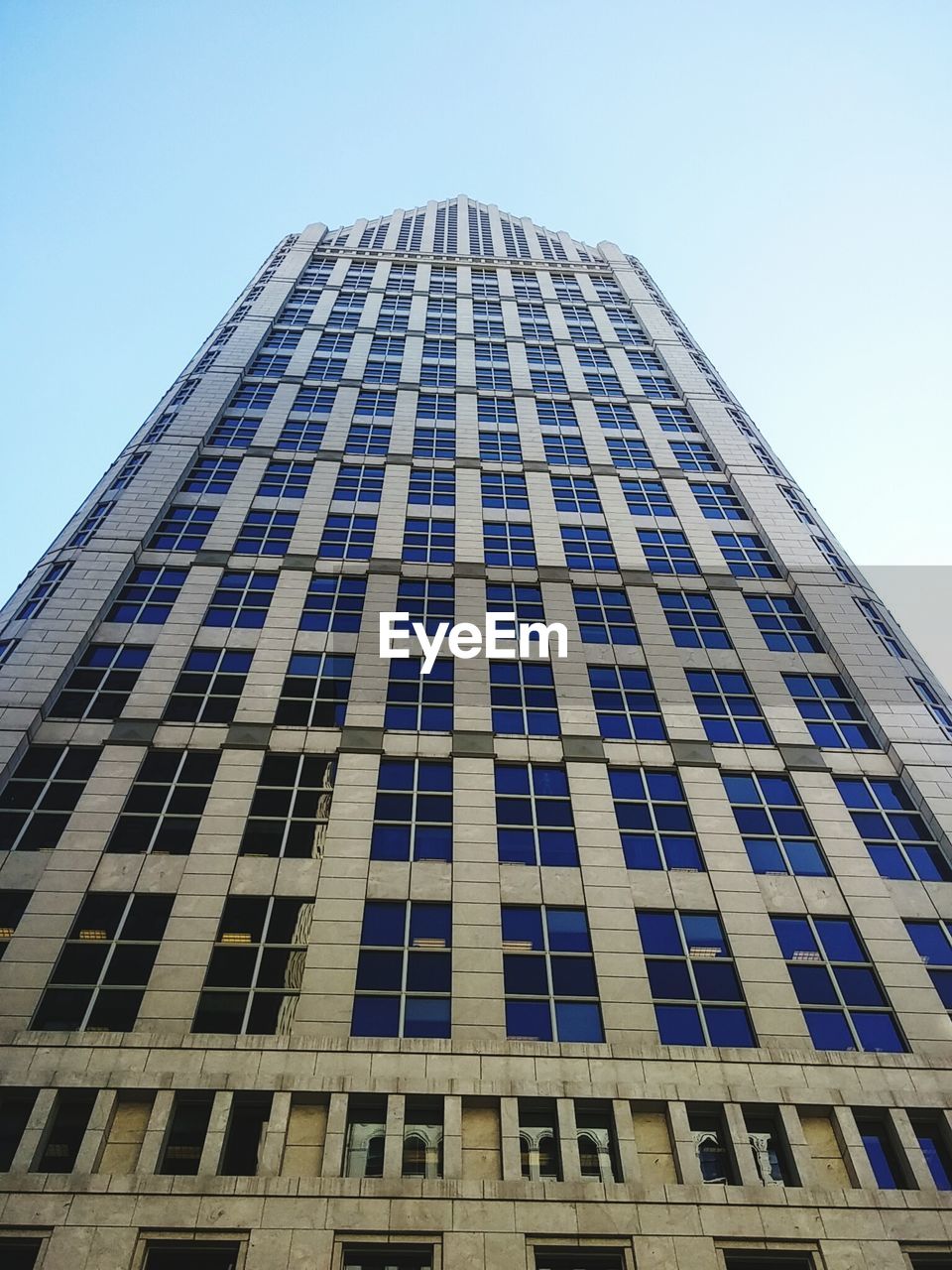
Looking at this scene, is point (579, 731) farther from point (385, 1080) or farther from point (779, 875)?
point (385, 1080)

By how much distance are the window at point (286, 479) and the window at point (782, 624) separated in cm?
2118

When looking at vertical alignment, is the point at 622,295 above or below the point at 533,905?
above

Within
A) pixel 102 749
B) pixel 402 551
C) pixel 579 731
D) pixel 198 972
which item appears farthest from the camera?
pixel 402 551

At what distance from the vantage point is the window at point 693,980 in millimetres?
20047

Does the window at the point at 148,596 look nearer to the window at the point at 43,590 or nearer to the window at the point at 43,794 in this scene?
the window at the point at 43,590

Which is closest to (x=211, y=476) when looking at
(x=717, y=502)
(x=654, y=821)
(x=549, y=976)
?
(x=717, y=502)

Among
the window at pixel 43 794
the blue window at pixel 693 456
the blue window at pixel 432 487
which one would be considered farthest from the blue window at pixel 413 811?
the blue window at pixel 693 456

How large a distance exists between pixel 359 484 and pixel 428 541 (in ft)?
20.3

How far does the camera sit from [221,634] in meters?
31.1

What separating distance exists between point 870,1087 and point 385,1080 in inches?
421

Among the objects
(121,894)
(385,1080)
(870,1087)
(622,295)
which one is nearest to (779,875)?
(870,1087)

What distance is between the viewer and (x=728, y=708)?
97.2ft

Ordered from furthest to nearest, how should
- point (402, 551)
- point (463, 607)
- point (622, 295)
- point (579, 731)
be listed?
point (622, 295) → point (402, 551) → point (463, 607) → point (579, 731)

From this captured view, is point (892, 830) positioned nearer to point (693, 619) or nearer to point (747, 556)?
point (693, 619)
